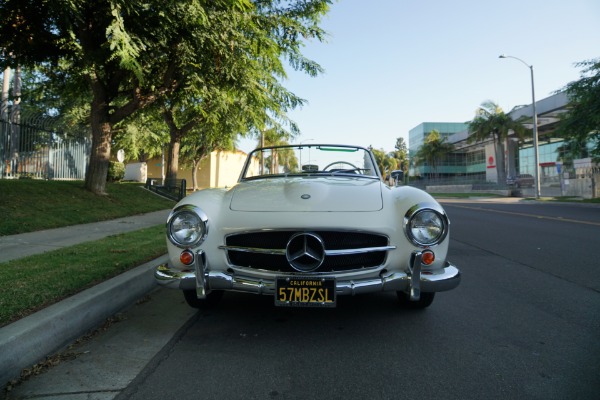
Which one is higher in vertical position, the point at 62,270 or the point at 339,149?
the point at 339,149

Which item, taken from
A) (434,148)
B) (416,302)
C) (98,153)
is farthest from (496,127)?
(416,302)

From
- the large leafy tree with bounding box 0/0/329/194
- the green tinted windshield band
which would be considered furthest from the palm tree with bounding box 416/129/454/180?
the green tinted windshield band

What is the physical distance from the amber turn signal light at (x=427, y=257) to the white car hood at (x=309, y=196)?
1.62ft

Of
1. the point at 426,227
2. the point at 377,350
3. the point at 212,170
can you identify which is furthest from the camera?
the point at 212,170

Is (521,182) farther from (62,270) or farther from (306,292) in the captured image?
(62,270)

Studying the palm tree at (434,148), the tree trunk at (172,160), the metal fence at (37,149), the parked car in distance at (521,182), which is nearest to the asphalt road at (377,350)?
the metal fence at (37,149)

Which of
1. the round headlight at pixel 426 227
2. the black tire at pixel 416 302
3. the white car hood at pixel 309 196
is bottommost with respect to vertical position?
the black tire at pixel 416 302

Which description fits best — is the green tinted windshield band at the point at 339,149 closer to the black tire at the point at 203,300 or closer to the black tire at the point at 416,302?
the black tire at the point at 416,302

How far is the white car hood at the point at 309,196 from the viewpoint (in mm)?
3090

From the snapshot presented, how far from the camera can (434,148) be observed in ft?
198

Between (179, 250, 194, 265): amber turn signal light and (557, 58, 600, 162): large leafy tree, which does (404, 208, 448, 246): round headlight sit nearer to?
(179, 250, 194, 265): amber turn signal light

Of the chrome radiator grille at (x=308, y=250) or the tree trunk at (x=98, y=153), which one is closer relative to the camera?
the chrome radiator grille at (x=308, y=250)

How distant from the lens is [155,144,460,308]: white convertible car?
282 cm

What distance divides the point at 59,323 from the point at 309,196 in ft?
6.64
